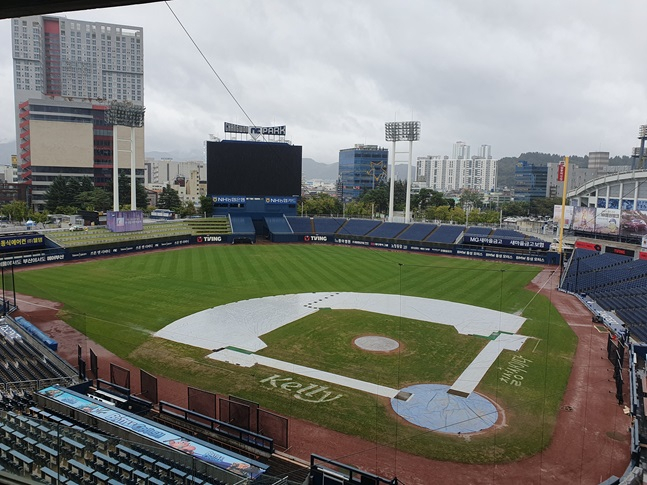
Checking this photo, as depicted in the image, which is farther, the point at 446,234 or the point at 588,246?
the point at 446,234

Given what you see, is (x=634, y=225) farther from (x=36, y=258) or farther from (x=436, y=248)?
(x=36, y=258)

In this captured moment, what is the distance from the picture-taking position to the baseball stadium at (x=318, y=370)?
1191 cm

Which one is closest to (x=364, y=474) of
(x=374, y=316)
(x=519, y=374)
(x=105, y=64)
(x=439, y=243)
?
(x=519, y=374)

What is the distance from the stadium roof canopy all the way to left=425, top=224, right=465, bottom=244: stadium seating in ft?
175

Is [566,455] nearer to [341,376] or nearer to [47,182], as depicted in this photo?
[341,376]

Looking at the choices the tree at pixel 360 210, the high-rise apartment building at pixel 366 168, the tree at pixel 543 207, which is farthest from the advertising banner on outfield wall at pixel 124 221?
the high-rise apartment building at pixel 366 168

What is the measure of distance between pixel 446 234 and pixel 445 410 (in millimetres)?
42869

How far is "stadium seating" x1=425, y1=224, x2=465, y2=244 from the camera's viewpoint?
5569cm

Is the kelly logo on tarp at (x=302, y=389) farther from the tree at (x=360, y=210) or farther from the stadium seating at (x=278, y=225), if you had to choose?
the tree at (x=360, y=210)

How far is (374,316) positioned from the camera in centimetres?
2739

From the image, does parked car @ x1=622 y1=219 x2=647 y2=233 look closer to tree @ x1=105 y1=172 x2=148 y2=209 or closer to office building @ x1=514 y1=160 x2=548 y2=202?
tree @ x1=105 y1=172 x2=148 y2=209

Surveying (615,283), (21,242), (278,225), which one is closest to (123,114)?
(21,242)

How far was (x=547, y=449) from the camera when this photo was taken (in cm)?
1409

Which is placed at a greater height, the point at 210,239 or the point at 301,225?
the point at 301,225
